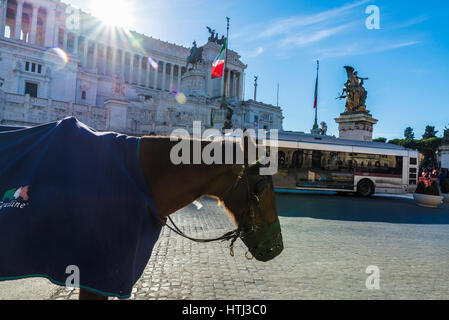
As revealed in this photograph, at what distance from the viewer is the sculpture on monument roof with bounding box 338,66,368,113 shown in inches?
782

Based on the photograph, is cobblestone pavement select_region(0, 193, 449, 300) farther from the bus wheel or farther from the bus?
the bus wheel

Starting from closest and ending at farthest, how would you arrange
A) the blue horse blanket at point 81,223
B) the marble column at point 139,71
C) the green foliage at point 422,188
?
1. the blue horse blanket at point 81,223
2. the green foliage at point 422,188
3. the marble column at point 139,71

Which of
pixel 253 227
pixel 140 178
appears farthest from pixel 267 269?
pixel 140 178

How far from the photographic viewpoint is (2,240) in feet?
6.39

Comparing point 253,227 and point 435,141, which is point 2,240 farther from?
point 435,141

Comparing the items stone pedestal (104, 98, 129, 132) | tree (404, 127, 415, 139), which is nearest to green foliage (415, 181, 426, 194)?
stone pedestal (104, 98, 129, 132)

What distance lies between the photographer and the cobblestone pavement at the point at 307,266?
11.5 ft

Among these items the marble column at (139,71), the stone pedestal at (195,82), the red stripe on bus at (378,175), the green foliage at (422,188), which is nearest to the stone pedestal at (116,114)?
the stone pedestal at (195,82)

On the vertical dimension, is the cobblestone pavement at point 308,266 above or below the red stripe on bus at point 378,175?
below

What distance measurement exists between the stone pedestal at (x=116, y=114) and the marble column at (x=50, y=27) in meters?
29.9

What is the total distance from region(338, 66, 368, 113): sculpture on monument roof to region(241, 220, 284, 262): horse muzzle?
20178 millimetres

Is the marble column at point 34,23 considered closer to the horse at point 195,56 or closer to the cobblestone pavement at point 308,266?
the horse at point 195,56
